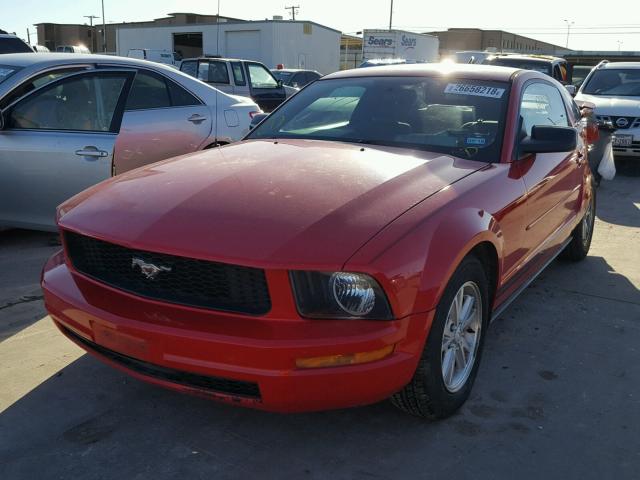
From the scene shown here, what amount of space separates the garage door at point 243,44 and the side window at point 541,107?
32.4 m

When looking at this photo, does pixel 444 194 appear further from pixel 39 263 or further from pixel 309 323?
pixel 39 263

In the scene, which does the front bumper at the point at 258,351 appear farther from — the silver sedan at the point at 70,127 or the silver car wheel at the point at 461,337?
the silver sedan at the point at 70,127

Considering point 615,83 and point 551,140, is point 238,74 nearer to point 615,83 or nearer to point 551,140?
point 615,83

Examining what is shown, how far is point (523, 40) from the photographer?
8769 centimetres

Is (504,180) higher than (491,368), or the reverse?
(504,180)

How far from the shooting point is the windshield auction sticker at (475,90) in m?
3.82

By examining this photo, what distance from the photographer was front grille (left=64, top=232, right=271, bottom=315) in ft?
7.95

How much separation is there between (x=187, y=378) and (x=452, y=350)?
1.17 m

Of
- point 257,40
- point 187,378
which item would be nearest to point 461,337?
point 187,378

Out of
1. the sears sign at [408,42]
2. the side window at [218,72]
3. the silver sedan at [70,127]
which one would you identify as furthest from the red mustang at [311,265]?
the sears sign at [408,42]

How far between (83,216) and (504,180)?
2021mm

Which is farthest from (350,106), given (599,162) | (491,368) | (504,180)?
(599,162)

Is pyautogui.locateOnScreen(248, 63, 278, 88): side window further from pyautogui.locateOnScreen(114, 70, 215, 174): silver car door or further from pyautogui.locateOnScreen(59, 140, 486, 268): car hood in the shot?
pyautogui.locateOnScreen(59, 140, 486, 268): car hood

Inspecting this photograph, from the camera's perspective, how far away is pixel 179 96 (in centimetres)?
598
